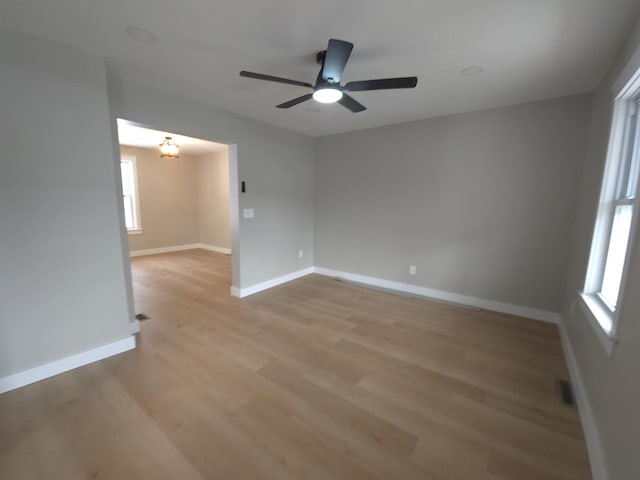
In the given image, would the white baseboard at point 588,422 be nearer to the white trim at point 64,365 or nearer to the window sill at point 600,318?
the window sill at point 600,318

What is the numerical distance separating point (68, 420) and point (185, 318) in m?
1.44

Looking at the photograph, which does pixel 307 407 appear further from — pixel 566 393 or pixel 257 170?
pixel 257 170

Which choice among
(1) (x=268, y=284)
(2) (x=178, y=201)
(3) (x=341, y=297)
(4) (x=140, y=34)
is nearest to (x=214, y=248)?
(2) (x=178, y=201)

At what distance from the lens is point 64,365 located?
2.10m

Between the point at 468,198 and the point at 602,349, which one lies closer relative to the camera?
the point at 602,349

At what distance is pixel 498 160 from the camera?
317 centimetres

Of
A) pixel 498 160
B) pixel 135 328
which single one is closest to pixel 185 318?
pixel 135 328

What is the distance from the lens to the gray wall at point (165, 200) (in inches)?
246

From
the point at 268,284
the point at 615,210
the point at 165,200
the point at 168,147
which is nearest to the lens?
the point at 615,210

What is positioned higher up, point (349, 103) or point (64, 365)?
point (349, 103)

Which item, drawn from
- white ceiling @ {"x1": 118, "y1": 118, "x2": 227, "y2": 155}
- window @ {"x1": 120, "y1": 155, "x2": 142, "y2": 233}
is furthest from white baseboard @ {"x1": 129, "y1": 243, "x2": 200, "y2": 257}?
white ceiling @ {"x1": 118, "y1": 118, "x2": 227, "y2": 155}

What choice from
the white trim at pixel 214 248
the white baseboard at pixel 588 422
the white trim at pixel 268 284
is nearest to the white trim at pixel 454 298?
the white trim at pixel 268 284

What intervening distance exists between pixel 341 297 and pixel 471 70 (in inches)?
115

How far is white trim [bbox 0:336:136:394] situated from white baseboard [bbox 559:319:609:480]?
3.33 metres
